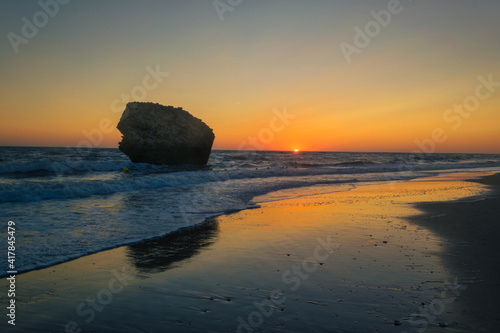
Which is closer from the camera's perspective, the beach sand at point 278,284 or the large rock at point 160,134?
the beach sand at point 278,284

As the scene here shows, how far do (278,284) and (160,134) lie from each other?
31.3m

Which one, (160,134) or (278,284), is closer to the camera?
(278,284)

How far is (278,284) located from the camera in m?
4.96

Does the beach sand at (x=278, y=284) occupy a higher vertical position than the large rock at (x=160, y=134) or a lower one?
lower

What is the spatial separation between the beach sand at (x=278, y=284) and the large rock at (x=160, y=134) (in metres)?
27.0

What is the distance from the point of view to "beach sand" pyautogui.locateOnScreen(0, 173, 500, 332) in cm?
382

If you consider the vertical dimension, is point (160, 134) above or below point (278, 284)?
above

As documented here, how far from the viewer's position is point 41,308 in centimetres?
422

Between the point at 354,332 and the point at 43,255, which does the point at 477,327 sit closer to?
the point at 354,332

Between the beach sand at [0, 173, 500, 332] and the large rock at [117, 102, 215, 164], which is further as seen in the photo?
the large rock at [117, 102, 215, 164]

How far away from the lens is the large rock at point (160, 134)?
Answer: 33.2m

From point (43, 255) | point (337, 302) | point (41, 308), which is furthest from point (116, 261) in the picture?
point (337, 302)

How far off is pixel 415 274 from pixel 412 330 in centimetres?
198

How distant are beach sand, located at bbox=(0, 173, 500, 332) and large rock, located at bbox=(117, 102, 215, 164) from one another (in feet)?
88.5
